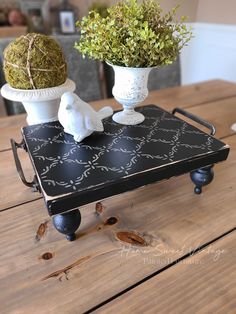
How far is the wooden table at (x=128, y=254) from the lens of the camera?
1.35ft

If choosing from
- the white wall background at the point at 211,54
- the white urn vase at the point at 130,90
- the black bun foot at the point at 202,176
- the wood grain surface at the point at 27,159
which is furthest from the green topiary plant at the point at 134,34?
the white wall background at the point at 211,54

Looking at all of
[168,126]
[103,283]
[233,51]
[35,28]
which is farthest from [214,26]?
[103,283]

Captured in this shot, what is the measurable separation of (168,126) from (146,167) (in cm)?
22

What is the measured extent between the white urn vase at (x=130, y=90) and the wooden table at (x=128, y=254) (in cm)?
20

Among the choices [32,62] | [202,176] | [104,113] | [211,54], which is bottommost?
[211,54]

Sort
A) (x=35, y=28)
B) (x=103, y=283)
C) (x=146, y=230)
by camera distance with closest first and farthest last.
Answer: (x=103, y=283) → (x=146, y=230) → (x=35, y=28)

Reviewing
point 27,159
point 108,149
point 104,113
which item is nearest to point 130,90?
point 104,113

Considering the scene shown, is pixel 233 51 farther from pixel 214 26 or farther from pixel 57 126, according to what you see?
pixel 57 126

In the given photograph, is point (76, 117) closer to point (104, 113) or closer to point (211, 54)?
point (104, 113)

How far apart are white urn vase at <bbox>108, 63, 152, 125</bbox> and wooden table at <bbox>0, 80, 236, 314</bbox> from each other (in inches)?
8.0

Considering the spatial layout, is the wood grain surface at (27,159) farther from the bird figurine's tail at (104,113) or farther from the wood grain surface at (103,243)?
the bird figurine's tail at (104,113)

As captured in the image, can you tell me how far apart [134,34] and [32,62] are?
0.28m

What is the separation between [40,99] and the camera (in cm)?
70

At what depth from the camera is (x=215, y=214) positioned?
22.8 inches
